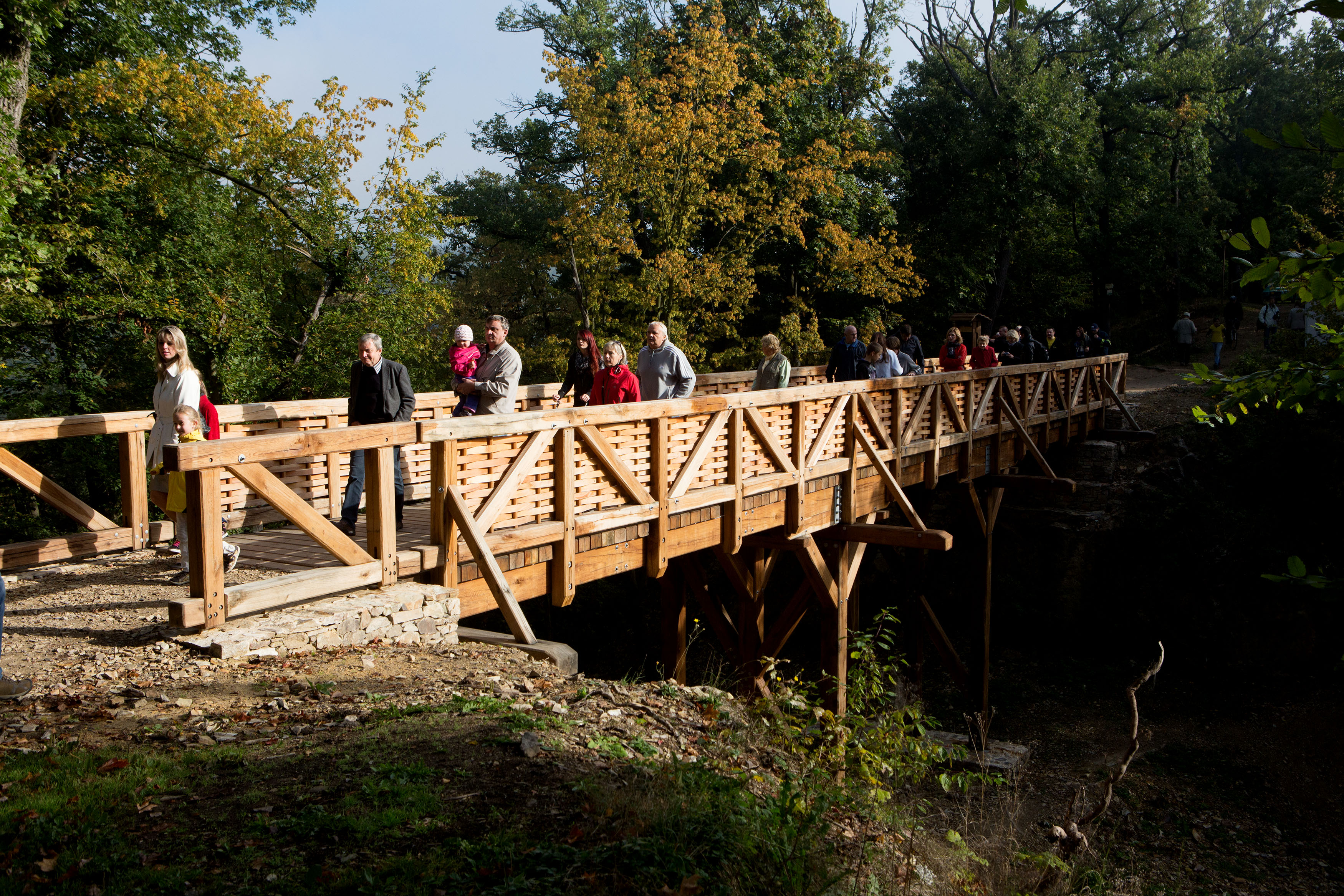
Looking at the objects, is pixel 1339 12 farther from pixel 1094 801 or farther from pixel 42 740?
pixel 1094 801

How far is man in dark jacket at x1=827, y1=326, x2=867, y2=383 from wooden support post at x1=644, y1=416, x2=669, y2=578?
5248 millimetres

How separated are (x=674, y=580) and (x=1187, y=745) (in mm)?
6993

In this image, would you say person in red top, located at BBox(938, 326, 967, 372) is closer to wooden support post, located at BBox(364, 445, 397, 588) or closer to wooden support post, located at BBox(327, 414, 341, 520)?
wooden support post, located at BBox(327, 414, 341, 520)

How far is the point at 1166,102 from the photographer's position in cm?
3002

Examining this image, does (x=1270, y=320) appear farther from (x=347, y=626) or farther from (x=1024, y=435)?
(x=347, y=626)

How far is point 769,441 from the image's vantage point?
8.13 m

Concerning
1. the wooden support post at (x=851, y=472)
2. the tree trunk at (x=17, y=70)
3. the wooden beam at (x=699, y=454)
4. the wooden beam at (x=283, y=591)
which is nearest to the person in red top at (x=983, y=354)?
the wooden support post at (x=851, y=472)

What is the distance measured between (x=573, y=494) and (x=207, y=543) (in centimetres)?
244

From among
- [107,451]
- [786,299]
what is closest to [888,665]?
[107,451]

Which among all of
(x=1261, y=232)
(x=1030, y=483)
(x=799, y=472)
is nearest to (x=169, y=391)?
(x=799, y=472)

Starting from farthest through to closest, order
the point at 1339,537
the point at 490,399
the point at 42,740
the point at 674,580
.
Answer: the point at 1339,537
the point at 674,580
the point at 490,399
the point at 42,740

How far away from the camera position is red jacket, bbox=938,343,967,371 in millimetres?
14078

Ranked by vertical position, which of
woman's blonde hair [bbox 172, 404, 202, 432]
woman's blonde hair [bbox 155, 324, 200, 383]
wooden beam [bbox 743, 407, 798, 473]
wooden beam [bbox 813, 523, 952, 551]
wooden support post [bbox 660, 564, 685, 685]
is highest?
woman's blonde hair [bbox 155, 324, 200, 383]

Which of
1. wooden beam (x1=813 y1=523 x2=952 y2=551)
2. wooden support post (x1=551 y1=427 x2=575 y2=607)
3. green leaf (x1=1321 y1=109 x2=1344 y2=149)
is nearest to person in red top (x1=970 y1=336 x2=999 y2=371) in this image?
wooden beam (x1=813 y1=523 x2=952 y2=551)
